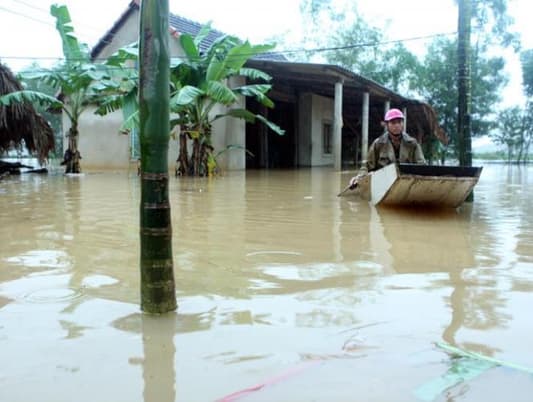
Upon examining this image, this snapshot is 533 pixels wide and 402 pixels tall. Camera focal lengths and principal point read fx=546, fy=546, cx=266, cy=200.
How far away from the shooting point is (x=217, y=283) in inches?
131

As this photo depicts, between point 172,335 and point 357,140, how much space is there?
23.6m

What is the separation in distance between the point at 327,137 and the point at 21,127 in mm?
12078

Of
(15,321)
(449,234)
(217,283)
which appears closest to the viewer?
(15,321)

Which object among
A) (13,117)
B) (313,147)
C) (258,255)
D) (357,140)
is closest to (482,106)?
(357,140)

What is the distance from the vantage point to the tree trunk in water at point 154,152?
2490 mm

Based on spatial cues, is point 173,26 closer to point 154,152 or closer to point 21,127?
point 21,127

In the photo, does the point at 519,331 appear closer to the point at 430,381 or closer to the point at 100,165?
the point at 430,381

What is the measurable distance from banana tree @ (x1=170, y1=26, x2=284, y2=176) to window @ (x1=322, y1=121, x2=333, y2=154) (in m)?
8.62

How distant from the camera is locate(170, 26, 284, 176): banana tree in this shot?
12.0 meters

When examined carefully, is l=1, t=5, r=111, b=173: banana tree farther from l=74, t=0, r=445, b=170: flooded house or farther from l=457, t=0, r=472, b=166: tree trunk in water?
l=457, t=0, r=472, b=166: tree trunk in water

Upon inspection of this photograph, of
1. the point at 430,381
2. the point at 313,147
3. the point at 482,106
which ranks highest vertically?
the point at 482,106

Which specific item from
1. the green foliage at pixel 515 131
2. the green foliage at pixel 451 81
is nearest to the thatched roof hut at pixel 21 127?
the green foliage at pixel 451 81

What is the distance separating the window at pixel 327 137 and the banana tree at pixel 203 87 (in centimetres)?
862

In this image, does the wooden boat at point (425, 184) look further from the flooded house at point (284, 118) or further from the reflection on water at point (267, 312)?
the flooded house at point (284, 118)
